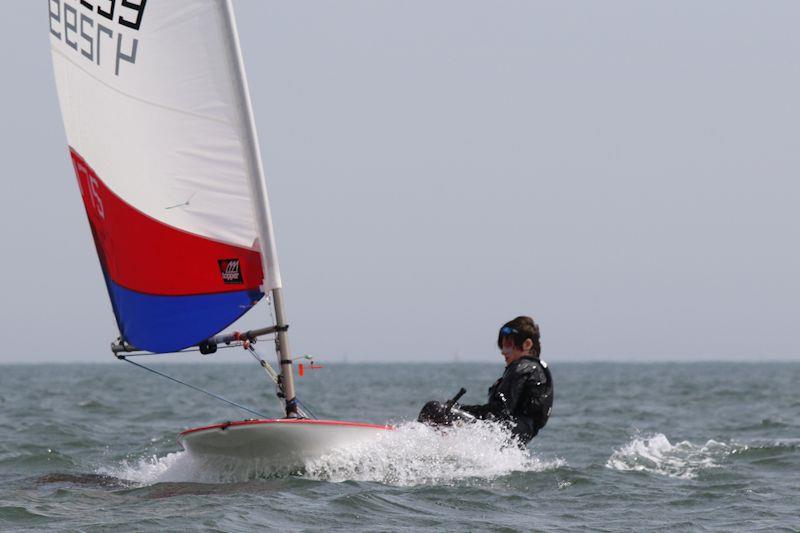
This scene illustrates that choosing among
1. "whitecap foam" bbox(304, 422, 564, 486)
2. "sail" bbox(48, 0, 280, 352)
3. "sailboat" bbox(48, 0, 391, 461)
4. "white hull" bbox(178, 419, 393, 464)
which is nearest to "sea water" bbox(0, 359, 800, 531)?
"whitecap foam" bbox(304, 422, 564, 486)

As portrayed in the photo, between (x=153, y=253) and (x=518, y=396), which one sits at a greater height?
(x=153, y=253)

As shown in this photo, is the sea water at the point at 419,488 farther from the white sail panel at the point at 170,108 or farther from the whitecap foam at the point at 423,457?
the white sail panel at the point at 170,108

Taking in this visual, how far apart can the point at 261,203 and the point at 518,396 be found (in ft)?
7.88

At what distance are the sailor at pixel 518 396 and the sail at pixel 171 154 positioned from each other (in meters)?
1.66

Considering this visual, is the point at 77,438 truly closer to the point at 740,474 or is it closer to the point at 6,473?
the point at 6,473

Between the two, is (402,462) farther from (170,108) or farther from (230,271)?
(170,108)

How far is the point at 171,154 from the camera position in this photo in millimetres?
9117

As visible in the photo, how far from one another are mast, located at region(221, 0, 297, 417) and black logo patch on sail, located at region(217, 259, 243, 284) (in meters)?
0.21

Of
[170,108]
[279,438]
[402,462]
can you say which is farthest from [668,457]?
[170,108]

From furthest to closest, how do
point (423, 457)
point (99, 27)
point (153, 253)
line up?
point (153, 253) → point (99, 27) → point (423, 457)

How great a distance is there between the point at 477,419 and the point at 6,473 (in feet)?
14.5

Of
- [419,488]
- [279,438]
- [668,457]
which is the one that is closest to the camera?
[279,438]

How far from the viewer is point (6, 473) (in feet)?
34.8

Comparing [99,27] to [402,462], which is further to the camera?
[99,27]
